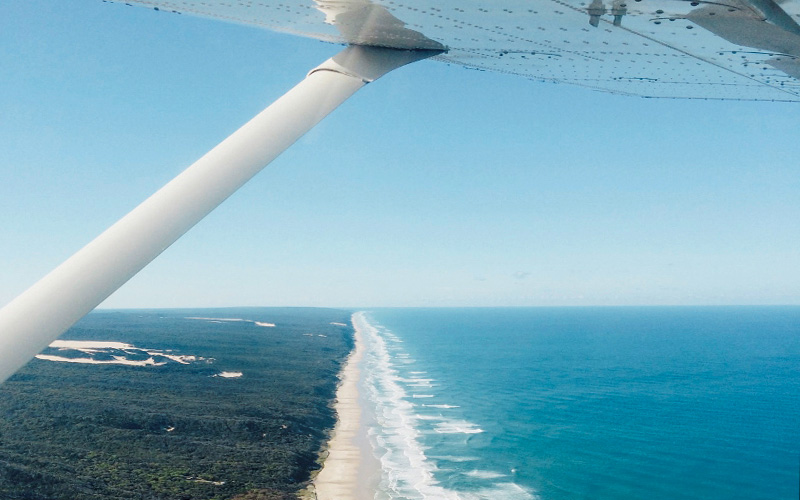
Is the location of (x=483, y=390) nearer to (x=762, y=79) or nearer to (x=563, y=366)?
(x=563, y=366)

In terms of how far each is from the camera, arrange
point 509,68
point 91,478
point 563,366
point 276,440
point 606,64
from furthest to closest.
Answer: point 563,366
point 276,440
point 91,478
point 509,68
point 606,64

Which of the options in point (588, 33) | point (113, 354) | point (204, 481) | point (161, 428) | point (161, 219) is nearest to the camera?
point (161, 219)

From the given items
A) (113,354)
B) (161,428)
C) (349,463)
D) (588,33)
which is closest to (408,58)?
(588,33)

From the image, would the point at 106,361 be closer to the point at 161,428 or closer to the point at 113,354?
the point at 113,354

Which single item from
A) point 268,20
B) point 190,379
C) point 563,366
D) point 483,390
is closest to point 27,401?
point 190,379

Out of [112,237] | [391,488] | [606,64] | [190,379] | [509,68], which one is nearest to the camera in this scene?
[112,237]

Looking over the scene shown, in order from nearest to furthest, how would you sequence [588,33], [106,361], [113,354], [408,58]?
[588,33], [408,58], [106,361], [113,354]

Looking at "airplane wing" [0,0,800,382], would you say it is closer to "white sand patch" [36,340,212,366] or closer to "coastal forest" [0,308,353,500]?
"coastal forest" [0,308,353,500]
